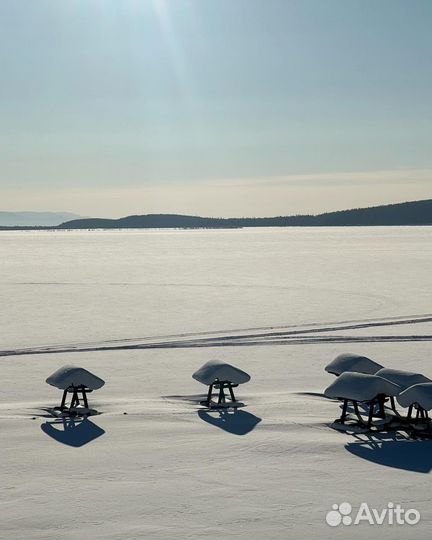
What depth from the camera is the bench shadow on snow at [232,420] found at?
61.8 ft

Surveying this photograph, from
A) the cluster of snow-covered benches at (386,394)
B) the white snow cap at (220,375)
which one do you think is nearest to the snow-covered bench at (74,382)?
the white snow cap at (220,375)

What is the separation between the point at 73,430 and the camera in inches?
740

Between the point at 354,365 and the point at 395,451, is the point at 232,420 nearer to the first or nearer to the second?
the point at 354,365

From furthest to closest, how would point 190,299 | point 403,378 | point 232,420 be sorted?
point 190,299 < point 232,420 < point 403,378

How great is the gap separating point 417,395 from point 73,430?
27.2ft

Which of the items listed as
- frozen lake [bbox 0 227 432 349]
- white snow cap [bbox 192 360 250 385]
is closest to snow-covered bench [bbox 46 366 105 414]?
white snow cap [bbox 192 360 250 385]

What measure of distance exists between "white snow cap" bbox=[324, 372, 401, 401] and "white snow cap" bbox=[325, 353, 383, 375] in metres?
2.74

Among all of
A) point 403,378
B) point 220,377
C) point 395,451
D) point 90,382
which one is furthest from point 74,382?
point 403,378

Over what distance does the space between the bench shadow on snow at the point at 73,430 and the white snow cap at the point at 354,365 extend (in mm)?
7040

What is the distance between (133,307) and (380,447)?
105ft

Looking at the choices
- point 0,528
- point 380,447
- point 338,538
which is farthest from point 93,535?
point 380,447

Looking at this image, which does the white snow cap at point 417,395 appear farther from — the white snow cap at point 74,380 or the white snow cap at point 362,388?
the white snow cap at point 74,380

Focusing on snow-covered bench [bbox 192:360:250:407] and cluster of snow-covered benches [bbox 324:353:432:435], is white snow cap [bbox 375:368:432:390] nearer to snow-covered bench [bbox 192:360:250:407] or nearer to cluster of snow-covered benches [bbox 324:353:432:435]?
cluster of snow-covered benches [bbox 324:353:432:435]

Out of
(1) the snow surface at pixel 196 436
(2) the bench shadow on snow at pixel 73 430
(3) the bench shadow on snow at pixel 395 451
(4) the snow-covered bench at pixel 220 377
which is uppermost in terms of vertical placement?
(4) the snow-covered bench at pixel 220 377
